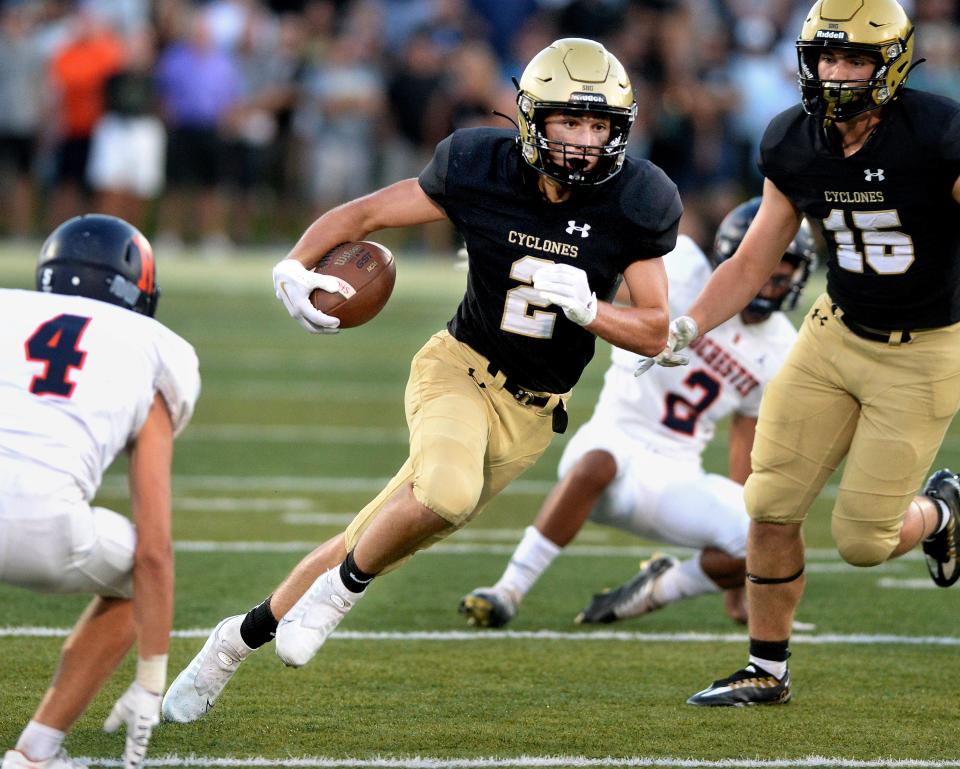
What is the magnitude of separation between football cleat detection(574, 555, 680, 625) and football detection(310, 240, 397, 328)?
1.27 metres

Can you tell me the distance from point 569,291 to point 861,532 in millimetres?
988

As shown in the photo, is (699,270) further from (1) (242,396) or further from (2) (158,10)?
(2) (158,10)

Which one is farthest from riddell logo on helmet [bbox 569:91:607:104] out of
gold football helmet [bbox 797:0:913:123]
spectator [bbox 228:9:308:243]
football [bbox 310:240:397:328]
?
spectator [bbox 228:9:308:243]

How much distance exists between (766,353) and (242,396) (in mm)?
4403

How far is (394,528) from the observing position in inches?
144

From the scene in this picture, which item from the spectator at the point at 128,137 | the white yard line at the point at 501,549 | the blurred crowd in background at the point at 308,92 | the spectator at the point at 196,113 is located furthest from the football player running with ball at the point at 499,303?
the spectator at the point at 196,113

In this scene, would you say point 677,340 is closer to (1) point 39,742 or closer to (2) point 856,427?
(2) point 856,427

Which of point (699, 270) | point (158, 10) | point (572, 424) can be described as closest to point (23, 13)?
point (158, 10)

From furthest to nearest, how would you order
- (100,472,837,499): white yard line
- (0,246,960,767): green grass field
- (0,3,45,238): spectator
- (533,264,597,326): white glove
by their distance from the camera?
(0,3,45,238): spectator → (100,472,837,499): white yard line → (533,264,597,326): white glove → (0,246,960,767): green grass field

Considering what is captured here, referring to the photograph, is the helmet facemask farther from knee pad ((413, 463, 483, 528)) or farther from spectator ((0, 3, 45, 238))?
spectator ((0, 3, 45, 238))

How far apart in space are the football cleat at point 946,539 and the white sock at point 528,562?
3.53ft

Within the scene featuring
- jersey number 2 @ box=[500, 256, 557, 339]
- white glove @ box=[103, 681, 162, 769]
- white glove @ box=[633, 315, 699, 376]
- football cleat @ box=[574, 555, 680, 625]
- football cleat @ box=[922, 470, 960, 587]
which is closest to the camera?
white glove @ box=[103, 681, 162, 769]

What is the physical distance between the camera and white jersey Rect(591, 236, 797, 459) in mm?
5023

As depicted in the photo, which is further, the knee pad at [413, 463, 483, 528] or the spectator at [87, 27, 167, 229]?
the spectator at [87, 27, 167, 229]
